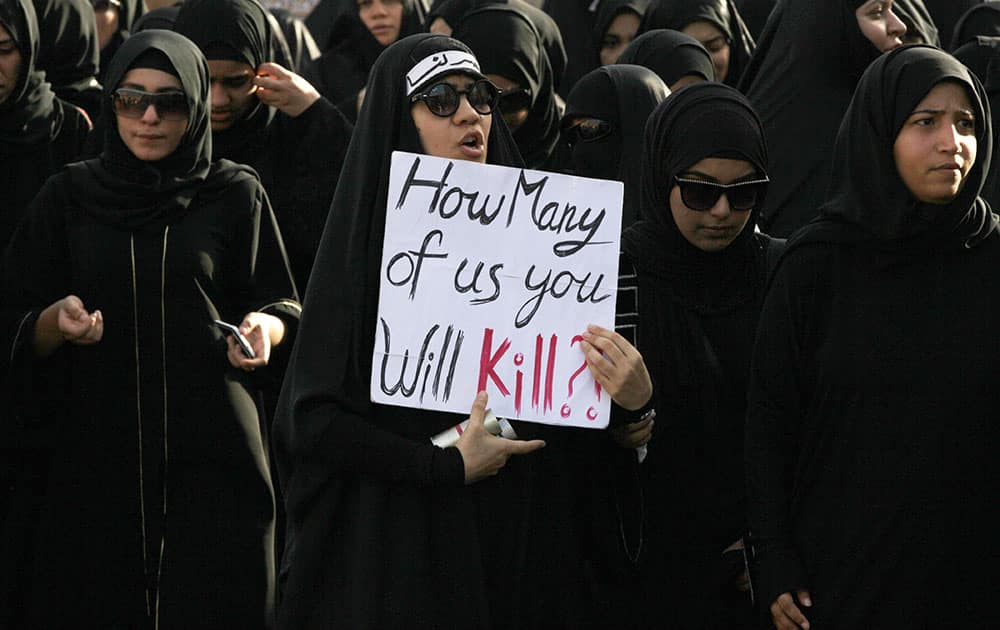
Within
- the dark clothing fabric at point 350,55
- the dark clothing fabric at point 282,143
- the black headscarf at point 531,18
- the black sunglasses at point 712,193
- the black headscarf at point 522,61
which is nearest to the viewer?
the black sunglasses at point 712,193

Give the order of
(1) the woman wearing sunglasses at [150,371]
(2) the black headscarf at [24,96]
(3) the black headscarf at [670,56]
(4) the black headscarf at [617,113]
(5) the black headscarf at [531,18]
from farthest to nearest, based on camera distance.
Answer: (5) the black headscarf at [531,18] → (3) the black headscarf at [670,56] → (2) the black headscarf at [24,96] → (4) the black headscarf at [617,113] → (1) the woman wearing sunglasses at [150,371]

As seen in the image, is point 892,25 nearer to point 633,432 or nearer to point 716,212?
point 716,212

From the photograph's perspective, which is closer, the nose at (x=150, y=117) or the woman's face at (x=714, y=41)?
the nose at (x=150, y=117)

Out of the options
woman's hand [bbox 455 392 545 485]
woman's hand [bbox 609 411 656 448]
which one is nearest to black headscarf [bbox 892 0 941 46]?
woman's hand [bbox 609 411 656 448]

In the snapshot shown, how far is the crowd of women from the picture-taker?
147 inches

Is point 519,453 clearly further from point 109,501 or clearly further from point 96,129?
point 96,129

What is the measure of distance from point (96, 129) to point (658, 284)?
236 cm

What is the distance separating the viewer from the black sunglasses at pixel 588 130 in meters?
5.43

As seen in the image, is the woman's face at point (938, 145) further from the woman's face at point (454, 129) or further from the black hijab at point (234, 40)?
the black hijab at point (234, 40)

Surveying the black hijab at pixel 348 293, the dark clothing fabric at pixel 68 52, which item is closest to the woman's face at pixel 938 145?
the black hijab at pixel 348 293

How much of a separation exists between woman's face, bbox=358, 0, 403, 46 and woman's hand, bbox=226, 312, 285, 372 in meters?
2.79

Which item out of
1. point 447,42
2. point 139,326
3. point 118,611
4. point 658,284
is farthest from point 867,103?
point 118,611

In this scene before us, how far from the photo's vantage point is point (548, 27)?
23.1 feet

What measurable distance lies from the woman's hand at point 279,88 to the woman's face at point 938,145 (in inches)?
102
